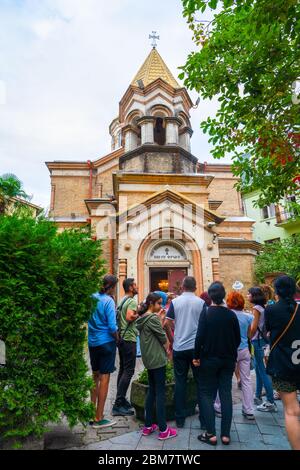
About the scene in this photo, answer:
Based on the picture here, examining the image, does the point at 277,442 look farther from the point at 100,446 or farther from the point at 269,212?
the point at 269,212

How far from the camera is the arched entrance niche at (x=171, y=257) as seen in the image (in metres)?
12.9

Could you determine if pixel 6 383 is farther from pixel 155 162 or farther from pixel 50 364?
pixel 155 162

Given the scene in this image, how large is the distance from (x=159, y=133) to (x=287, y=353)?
16.1 metres

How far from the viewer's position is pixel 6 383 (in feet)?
10.5

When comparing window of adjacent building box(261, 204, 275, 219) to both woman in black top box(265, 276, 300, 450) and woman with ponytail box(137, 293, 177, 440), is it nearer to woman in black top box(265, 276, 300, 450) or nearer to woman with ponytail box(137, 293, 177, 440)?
woman in black top box(265, 276, 300, 450)

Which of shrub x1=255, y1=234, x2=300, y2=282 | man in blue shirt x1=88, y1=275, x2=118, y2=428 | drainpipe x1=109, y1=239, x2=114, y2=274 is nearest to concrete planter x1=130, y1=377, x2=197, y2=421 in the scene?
man in blue shirt x1=88, y1=275, x2=118, y2=428

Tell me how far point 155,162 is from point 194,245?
17.5 feet

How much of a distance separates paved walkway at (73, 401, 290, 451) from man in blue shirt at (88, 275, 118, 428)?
0.62 meters

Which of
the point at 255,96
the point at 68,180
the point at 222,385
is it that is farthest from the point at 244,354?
the point at 68,180

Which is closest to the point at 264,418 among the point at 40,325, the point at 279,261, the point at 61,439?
the point at 61,439

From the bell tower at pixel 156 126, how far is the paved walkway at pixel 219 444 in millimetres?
13174

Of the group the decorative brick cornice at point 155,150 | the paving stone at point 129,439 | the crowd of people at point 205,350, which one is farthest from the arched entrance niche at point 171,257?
the paving stone at point 129,439

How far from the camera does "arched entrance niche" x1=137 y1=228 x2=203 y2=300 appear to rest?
12.9m

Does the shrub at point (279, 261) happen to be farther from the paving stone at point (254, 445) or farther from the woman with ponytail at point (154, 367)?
the woman with ponytail at point (154, 367)
